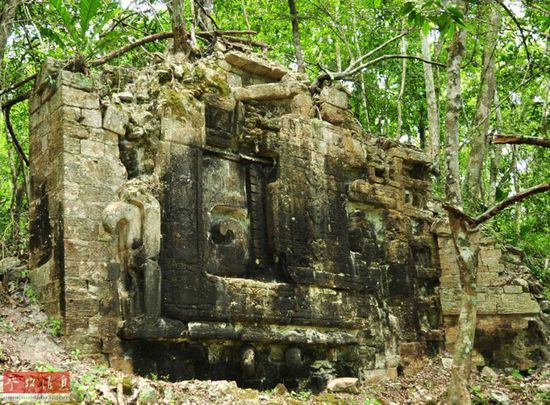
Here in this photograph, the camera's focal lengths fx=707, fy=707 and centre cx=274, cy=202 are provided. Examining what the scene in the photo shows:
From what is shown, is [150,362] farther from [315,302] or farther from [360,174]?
[360,174]

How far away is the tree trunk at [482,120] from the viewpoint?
494 inches

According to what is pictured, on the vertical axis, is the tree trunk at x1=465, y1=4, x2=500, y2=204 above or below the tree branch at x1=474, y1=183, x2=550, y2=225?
above

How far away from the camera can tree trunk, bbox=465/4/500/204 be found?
12547 millimetres

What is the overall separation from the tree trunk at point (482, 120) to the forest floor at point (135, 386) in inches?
152

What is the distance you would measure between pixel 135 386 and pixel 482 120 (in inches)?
312

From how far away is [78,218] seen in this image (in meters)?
7.75

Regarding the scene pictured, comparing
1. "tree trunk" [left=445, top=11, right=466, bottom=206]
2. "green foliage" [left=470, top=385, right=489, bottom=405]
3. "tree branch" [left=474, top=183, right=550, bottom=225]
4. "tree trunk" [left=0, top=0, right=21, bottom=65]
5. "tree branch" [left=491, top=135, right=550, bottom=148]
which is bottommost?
"green foliage" [left=470, top=385, right=489, bottom=405]

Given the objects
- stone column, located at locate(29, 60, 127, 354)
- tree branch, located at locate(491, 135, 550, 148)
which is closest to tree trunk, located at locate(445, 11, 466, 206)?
tree branch, located at locate(491, 135, 550, 148)

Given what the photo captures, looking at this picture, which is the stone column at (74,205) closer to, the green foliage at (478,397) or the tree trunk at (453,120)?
the tree trunk at (453,120)

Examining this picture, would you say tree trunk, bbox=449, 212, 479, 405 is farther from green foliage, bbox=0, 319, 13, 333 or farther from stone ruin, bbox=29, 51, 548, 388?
green foliage, bbox=0, 319, 13, 333

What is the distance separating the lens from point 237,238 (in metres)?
8.92

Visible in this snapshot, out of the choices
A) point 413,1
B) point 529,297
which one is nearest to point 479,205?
point 529,297

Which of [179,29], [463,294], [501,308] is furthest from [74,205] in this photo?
[501,308]

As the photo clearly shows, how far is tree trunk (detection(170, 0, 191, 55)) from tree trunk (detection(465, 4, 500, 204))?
5.22 metres
